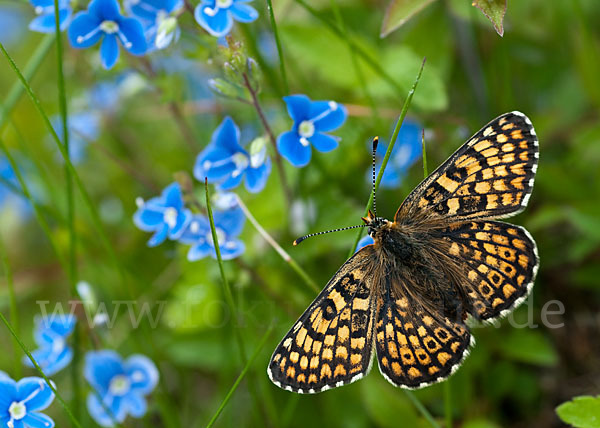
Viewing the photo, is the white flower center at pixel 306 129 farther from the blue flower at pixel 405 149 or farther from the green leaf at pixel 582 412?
the green leaf at pixel 582 412

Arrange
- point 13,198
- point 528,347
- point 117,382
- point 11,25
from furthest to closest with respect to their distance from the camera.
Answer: point 11,25, point 13,198, point 528,347, point 117,382

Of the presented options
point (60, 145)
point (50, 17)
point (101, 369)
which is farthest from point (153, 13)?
point (101, 369)

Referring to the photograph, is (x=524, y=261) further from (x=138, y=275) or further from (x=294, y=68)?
(x=138, y=275)

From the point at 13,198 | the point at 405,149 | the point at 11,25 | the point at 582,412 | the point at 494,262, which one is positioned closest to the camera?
the point at 582,412

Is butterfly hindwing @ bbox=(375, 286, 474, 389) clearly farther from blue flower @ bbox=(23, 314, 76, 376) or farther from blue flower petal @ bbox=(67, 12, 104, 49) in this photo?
blue flower petal @ bbox=(67, 12, 104, 49)

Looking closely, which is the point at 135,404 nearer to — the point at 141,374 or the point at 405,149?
the point at 141,374

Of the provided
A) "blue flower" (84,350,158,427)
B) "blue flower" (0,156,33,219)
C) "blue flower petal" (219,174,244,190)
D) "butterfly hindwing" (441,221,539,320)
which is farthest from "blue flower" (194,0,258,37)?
"blue flower" (0,156,33,219)
